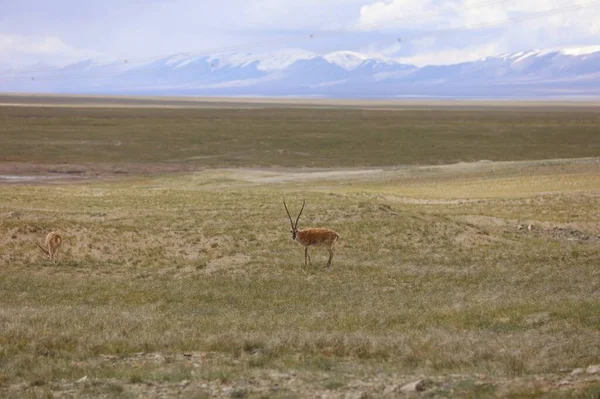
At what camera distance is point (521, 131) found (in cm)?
9338

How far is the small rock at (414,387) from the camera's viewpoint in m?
8.80

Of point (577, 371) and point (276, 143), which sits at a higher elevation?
point (577, 371)

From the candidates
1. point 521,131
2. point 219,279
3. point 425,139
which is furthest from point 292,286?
point 521,131

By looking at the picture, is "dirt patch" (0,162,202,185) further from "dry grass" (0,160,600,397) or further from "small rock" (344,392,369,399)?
"small rock" (344,392,369,399)

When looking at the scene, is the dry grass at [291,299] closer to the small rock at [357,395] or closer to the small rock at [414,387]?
the small rock at [357,395]

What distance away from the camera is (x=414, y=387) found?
884cm

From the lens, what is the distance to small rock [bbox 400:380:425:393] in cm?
880

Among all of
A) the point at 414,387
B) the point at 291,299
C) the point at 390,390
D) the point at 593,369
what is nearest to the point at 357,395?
the point at 390,390

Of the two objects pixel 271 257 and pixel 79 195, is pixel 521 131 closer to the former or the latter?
pixel 79 195

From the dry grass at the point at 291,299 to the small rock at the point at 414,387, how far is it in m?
0.24

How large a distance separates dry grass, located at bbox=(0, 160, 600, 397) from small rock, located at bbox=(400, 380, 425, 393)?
0.24 m

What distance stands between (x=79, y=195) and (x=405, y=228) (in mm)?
18696

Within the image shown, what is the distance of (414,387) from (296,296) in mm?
7992

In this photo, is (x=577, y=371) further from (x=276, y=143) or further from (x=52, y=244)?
(x=276, y=143)
